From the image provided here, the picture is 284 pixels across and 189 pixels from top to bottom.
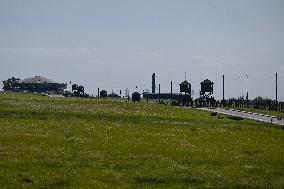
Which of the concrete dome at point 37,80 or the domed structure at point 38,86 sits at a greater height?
the concrete dome at point 37,80

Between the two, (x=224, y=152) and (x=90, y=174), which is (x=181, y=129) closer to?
(x=224, y=152)

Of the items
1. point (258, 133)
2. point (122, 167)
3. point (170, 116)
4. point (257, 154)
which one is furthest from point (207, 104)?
point (122, 167)

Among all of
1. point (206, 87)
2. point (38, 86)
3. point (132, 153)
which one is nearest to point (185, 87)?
point (206, 87)

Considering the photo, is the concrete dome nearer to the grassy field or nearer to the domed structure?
the domed structure

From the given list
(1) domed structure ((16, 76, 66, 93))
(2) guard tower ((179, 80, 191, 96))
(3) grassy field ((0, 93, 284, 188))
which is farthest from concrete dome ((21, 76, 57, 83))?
(3) grassy field ((0, 93, 284, 188))

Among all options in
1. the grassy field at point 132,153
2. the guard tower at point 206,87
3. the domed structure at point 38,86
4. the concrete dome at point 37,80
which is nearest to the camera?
the grassy field at point 132,153

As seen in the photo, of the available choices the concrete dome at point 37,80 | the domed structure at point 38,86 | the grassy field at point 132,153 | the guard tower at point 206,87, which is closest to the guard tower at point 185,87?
the guard tower at point 206,87

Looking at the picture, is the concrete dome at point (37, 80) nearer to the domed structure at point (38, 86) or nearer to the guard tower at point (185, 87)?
the domed structure at point (38, 86)

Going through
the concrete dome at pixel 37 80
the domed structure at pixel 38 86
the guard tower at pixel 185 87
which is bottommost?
the guard tower at pixel 185 87

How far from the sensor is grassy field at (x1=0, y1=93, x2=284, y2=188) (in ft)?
77.4

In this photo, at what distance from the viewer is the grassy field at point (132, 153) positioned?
929 inches

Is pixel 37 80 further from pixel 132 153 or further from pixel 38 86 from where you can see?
pixel 132 153

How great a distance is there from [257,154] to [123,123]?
Answer: 1727 cm

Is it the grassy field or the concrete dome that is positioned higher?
the concrete dome
